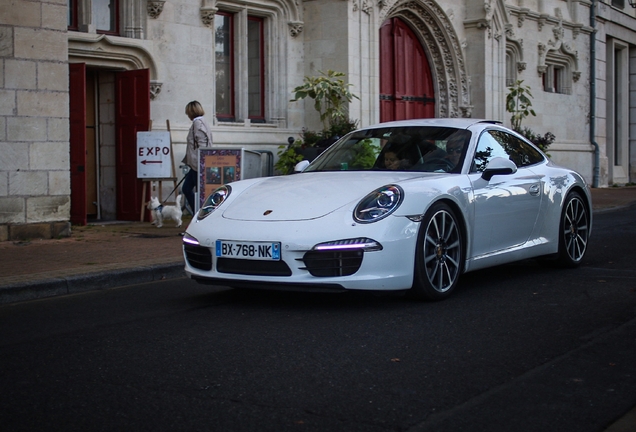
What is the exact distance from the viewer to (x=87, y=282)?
774 cm

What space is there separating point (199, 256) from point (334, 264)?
1.11 metres

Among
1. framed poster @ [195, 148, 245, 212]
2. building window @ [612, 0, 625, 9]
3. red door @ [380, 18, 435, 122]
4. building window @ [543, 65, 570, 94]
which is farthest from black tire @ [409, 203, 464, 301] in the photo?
building window @ [612, 0, 625, 9]

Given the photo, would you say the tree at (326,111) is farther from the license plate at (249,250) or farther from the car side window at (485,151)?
the license plate at (249,250)

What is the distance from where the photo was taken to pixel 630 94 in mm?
32938

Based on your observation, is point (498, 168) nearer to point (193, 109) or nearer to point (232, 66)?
point (193, 109)

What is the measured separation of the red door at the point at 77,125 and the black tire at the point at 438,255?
7826 mm

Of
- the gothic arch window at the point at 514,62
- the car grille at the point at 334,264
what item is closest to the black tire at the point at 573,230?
the car grille at the point at 334,264

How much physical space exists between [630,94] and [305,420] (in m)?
32.0

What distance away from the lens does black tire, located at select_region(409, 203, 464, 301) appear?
624cm

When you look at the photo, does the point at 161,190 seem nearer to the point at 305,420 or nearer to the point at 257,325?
the point at 257,325

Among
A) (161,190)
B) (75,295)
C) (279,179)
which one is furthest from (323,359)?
(161,190)

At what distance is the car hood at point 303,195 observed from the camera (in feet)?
20.5

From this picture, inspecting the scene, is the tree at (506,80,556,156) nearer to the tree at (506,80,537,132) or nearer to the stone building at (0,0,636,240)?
the tree at (506,80,537,132)

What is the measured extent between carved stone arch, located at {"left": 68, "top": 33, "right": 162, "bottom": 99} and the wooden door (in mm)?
844
